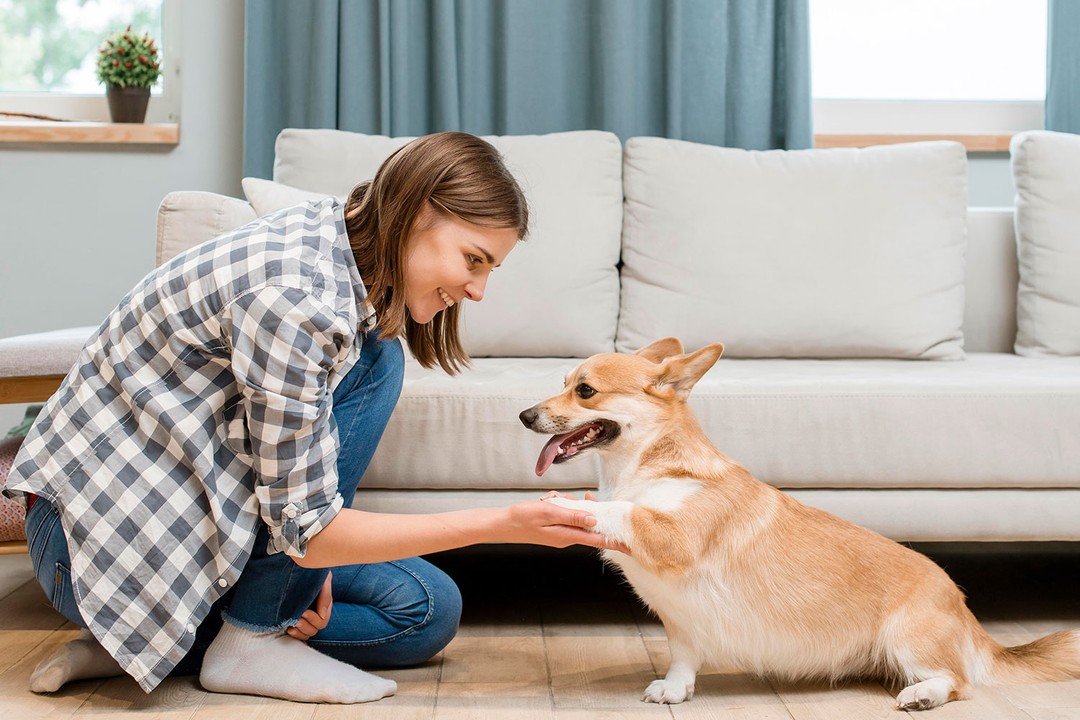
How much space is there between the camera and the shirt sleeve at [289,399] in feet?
4.32

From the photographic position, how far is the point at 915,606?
1568 mm

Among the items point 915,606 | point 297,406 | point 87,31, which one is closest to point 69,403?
point 297,406

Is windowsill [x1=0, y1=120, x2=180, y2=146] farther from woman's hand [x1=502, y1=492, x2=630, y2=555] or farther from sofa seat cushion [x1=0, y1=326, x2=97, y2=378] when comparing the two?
woman's hand [x1=502, y1=492, x2=630, y2=555]

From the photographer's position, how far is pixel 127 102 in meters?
2.99

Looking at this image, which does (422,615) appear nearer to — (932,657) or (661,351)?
(661,351)

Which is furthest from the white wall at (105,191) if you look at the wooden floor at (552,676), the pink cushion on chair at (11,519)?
the pink cushion on chair at (11,519)

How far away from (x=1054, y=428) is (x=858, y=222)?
0.81 metres

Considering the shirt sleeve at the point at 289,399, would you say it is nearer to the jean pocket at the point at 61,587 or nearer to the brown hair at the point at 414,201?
the brown hair at the point at 414,201

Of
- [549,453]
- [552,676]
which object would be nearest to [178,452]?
[549,453]

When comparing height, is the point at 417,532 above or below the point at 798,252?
below

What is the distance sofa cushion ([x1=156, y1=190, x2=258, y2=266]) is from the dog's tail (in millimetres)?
1642

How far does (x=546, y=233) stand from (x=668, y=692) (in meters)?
1.26

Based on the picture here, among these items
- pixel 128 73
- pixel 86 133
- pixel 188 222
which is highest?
pixel 128 73

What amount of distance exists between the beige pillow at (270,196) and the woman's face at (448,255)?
0.79 meters
